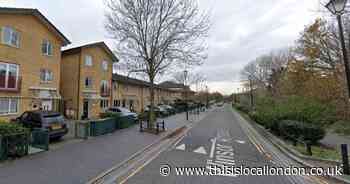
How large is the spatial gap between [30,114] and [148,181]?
903cm

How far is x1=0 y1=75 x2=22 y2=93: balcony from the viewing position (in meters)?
15.3

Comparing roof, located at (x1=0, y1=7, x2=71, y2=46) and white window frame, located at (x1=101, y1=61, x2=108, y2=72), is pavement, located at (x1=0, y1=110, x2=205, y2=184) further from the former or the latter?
white window frame, located at (x1=101, y1=61, x2=108, y2=72)

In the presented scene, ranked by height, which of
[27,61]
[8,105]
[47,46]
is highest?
[47,46]

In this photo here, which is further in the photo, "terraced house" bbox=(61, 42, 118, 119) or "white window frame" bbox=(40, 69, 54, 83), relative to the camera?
"terraced house" bbox=(61, 42, 118, 119)

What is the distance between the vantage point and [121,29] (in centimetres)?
1503

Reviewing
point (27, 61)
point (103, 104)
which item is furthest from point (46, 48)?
point (103, 104)

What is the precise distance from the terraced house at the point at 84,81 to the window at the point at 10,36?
725 centimetres

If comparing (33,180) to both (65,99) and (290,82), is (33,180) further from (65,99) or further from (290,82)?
(290,82)

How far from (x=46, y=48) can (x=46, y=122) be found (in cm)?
1254

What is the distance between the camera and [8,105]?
15.9m

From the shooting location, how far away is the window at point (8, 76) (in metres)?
15.4

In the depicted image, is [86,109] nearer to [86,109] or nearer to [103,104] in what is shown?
[86,109]

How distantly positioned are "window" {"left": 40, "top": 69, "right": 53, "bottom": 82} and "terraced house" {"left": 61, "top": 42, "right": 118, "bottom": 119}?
3.62 meters

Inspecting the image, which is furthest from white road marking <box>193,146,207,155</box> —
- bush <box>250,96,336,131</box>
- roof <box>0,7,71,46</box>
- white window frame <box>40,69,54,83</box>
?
roof <box>0,7,71,46</box>
